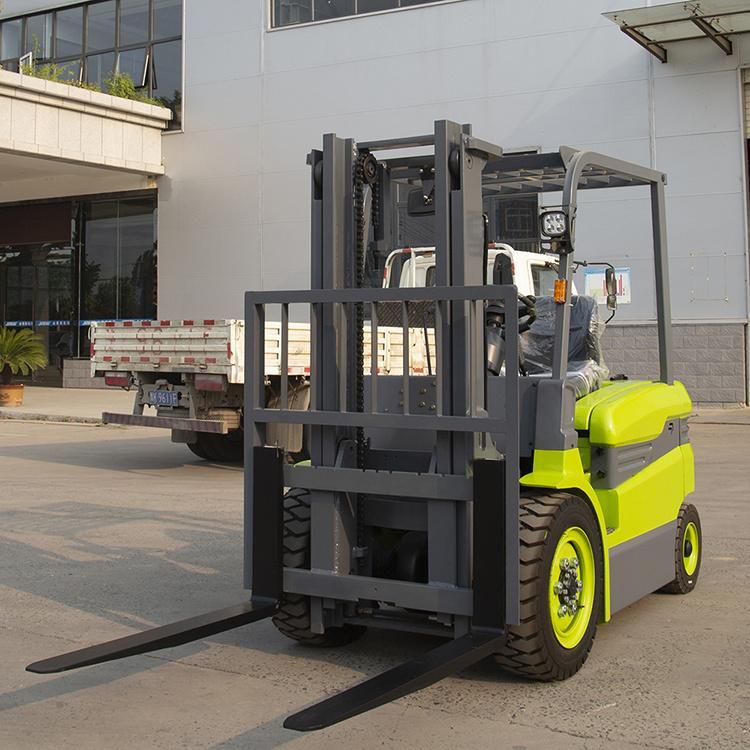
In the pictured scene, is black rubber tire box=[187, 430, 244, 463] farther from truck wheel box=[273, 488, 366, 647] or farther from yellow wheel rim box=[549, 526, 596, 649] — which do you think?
yellow wheel rim box=[549, 526, 596, 649]

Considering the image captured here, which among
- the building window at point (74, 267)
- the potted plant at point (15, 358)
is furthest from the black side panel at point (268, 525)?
the building window at point (74, 267)

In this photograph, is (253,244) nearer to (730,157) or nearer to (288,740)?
(730,157)

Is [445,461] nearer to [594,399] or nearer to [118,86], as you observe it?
[594,399]

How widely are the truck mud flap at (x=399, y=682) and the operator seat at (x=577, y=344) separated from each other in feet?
6.01

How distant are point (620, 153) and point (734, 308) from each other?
12.2 ft

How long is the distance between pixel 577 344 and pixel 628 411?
49 centimetres

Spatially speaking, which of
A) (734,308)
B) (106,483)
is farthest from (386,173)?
(734,308)

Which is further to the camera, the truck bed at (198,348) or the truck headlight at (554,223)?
the truck bed at (198,348)

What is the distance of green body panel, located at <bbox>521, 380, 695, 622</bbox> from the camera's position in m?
5.46

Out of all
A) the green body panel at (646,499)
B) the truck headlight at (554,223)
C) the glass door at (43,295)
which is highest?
the glass door at (43,295)

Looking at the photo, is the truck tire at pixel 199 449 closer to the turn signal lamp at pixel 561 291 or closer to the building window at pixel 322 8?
the turn signal lamp at pixel 561 291

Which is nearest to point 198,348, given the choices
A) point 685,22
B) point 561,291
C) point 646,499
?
point 646,499

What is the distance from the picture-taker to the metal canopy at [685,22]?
19109mm

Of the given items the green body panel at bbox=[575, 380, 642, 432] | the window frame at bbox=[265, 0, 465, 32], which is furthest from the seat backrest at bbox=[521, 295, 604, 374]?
the window frame at bbox=[265, 0, 465, 32]
